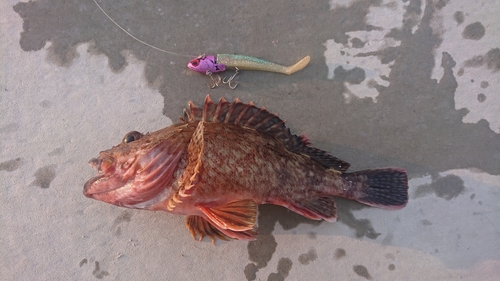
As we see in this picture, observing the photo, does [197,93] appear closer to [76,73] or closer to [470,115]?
[76,73]

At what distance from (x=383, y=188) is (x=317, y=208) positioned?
0.67 metres

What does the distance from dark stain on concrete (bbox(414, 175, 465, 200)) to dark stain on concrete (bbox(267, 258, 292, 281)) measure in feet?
→ 4.64

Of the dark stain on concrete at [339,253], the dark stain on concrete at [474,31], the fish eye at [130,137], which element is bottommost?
the dark stain on concrete at [339,253]

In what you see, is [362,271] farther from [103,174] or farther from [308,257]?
[103,174]

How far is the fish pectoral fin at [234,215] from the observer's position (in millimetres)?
2436

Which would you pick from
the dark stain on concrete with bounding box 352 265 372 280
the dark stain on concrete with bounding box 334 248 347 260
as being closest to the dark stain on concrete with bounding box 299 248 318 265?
the dark stain on concrete with bounding box 334 248 347 260

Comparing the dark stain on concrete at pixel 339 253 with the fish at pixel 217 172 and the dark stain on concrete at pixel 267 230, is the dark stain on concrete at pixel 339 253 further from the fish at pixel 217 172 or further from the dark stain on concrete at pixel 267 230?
the fish at pixel 217 172

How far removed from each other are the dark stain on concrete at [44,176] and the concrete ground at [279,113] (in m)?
0.02

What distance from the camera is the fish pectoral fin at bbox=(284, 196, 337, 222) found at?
9.50 feet

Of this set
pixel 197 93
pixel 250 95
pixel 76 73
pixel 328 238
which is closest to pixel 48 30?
pixel 76 73

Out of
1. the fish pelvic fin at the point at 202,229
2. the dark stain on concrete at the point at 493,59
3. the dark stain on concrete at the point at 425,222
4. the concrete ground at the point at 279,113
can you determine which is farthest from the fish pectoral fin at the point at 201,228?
the dark stain on concrete at the point at 493,59

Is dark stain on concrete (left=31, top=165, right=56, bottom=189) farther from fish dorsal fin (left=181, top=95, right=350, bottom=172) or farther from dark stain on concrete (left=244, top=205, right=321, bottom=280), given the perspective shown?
dark stain on concrete (left=244, top=205, right=321, bottom=280)

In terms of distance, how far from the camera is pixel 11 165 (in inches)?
127

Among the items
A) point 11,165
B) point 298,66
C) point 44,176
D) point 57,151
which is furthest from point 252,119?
point 11,165
